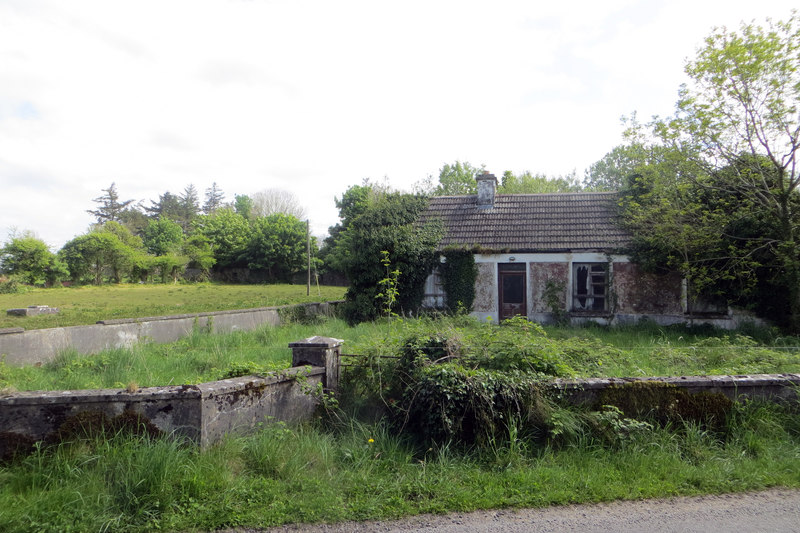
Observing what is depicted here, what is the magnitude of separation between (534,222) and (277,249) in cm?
2740

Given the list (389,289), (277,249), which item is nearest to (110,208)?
(277,249)

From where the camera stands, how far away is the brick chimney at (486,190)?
19484mm

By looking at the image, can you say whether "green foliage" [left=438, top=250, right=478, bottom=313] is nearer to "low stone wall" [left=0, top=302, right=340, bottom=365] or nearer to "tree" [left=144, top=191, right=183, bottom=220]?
"low stone wall" [left=0, top=302, right=340, bottom=365]

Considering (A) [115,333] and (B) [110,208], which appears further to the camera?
(B) [110,208]

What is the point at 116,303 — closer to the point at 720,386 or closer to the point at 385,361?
the point at 385,361

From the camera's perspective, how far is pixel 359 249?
1772cm

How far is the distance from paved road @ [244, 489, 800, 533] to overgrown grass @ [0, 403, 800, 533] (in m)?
0.12

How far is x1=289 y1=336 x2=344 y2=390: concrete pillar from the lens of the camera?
646 cm

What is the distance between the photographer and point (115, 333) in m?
11.9

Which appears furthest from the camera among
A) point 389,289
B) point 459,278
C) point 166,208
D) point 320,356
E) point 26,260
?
point 166,208

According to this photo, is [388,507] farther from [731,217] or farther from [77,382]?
[731,217]

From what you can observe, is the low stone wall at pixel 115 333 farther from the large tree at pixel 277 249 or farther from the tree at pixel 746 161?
the large tree at pixel 277 249

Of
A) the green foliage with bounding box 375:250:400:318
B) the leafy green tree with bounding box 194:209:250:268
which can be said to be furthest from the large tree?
the green foliage with bounding box 375:250:400:318

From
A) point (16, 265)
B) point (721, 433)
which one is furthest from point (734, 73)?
point (16, 265)
